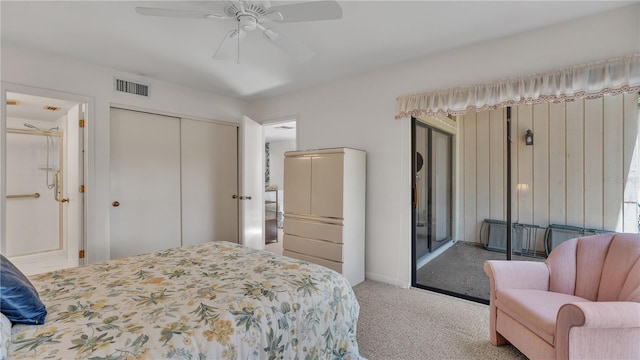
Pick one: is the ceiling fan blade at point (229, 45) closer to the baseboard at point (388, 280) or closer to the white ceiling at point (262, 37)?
the white ceiling at point (262, 37)

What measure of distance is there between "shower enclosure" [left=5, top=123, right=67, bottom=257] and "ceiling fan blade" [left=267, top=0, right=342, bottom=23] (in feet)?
14.4

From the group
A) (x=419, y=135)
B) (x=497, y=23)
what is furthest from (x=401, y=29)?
(x=419, y=135)

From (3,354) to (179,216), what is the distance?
3.13 m

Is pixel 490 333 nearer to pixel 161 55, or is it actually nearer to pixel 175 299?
pixel 175 299

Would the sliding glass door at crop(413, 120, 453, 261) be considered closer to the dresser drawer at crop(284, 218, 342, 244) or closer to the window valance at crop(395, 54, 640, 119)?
the window valance at crop(395, 54, 640, 119)

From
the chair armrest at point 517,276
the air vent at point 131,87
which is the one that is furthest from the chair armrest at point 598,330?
the air vent at point 131,87

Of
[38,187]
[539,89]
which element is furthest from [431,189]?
[38,187]

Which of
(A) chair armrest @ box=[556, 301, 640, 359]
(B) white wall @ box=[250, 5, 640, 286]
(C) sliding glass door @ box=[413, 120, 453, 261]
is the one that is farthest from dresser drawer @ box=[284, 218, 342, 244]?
(A) chair armrest @ box=[556, 301, 640, 359]

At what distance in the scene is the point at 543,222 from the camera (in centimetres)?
284

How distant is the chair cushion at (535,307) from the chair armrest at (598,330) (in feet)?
0.32

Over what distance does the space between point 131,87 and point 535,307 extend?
4.37 metres

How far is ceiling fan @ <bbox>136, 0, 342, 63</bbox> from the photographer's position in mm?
1596

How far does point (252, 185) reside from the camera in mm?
4074

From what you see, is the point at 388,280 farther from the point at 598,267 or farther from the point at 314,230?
the point at 598,267
